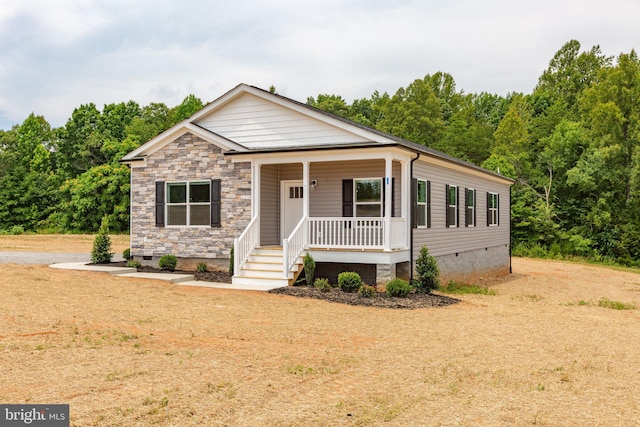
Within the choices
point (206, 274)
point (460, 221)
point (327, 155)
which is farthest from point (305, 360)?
point (460, 221)

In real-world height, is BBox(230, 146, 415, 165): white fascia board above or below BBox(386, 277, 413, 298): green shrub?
above

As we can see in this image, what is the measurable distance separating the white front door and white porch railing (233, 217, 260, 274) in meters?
1.61

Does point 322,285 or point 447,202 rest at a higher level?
point 447,202

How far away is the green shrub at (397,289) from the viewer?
577 inches

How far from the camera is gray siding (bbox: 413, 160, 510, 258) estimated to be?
17938mm

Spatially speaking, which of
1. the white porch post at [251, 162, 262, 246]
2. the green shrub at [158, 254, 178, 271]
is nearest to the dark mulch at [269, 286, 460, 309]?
the white porch post at [251, 162, 262, 246]

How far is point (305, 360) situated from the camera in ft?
26.8

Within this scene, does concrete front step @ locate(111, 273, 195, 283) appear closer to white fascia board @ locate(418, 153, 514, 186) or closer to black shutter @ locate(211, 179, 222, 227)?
black shutter @ locate(211, 179, 222, 227)

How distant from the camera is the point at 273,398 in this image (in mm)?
6402

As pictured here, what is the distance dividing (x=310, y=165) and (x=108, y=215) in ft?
98.7

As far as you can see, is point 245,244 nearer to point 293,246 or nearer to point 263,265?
point 263,265

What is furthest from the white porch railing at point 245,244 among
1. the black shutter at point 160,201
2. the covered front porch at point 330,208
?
the black shutter at point 160,201

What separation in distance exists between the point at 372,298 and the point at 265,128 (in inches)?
264

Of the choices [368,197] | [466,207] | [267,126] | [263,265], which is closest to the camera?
[263,265]
